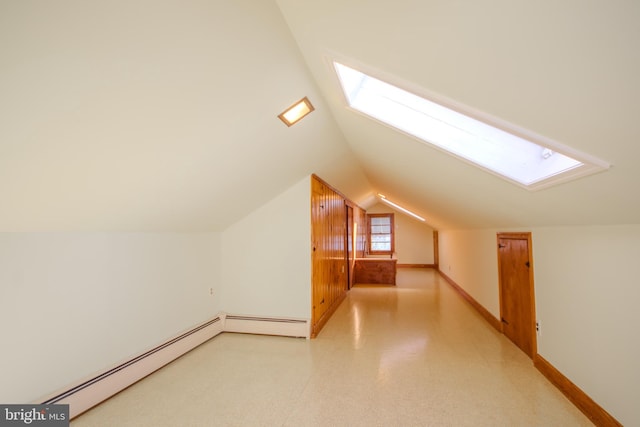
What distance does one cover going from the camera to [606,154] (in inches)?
Answer: 45.5

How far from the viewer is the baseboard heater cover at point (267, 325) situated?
142 inches

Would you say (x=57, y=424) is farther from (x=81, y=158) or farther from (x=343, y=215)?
(x=343, y=215)

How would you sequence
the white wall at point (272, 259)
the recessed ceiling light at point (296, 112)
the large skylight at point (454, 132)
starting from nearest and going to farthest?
the large skylight at point (454, 132) < the recessed ceiling light at point (296, 112) < the white wall at point (272, 259)

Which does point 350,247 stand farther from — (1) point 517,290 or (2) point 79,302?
(2) point 79,302

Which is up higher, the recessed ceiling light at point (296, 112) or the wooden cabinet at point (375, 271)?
the recessed ceiling light at point (296, 112)

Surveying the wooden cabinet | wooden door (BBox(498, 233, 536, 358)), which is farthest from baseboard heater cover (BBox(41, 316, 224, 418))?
the wooden cabinet

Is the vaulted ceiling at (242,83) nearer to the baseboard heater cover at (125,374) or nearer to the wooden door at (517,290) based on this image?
the wooden door at (517,290)

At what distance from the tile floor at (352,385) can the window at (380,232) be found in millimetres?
6252

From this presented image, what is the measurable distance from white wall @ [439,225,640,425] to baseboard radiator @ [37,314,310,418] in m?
2.60

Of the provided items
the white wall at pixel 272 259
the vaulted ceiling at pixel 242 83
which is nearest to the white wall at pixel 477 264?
the vaulted ceiling at pixel 242 83

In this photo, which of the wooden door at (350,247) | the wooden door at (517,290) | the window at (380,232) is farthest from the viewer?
the window at (380,232)

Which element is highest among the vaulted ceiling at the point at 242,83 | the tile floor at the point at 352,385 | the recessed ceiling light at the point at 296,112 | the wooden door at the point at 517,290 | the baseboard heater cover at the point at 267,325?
the recessed ceiling light at the point at 296,112

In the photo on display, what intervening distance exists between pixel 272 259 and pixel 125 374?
1.92 m

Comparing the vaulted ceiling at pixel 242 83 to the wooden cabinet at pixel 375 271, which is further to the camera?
the wooden cabinet at pixel 375 271
